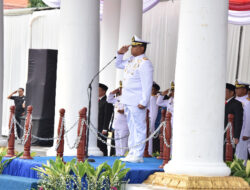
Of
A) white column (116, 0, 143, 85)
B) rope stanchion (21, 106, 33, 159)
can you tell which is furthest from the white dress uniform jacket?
white column (116, 0, 143, 85)

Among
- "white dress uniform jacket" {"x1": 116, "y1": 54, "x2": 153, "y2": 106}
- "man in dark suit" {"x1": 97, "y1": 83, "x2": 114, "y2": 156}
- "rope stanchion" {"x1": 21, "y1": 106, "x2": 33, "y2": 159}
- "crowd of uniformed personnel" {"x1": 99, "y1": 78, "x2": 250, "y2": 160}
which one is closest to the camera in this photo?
"white dress uniform jacket" {"x1": 116, "y1": 54, "x2": 153, "y2": 106}

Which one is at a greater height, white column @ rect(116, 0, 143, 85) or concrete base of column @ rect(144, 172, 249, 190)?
white column @ rect(116, 0, 143, 85)

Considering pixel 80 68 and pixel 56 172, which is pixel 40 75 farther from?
pixel 56 172

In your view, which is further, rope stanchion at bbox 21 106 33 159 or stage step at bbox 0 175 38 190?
rope stanchion at bbox 21 106 33 159

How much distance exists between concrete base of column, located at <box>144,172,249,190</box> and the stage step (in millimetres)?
1597

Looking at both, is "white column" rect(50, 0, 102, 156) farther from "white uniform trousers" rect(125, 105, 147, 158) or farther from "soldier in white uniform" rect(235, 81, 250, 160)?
"soldier in white uniform" rect(235, 81, 250, 160)

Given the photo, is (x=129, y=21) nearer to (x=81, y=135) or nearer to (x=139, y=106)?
(x=139, y=106)

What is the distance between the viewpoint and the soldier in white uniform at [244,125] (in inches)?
488

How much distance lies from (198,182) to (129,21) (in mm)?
7697

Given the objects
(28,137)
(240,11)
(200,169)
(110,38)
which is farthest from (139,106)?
(240,11)

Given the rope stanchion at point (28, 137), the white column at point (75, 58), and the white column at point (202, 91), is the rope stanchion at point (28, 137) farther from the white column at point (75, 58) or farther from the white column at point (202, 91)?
the white column at point (202, 91)

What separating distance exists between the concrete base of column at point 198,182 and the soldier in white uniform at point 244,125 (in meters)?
4.30

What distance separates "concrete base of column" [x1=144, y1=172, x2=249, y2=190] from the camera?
7.74 m

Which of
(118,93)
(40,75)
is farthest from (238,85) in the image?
(40,75)
